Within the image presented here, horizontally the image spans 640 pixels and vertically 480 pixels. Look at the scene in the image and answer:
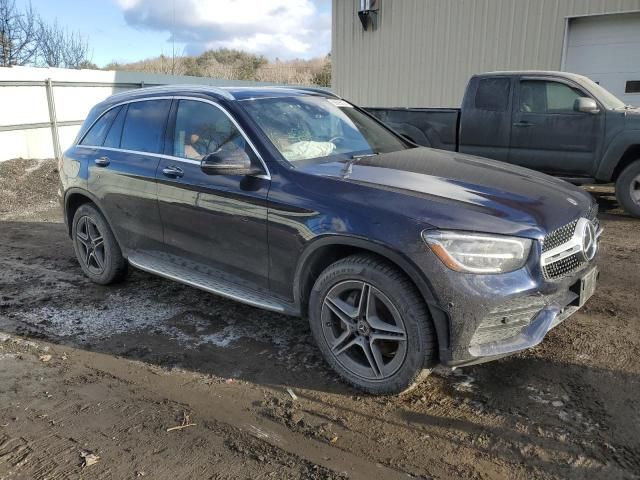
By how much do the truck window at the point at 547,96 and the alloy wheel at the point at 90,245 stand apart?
6006mm

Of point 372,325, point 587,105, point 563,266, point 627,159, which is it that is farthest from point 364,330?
point 627,159

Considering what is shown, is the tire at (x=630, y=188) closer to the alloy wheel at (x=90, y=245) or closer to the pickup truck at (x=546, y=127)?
the pickup truck at (x=546, y=127)

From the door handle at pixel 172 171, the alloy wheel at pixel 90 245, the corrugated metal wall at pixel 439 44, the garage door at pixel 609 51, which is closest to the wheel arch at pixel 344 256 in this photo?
the door handle at pixel 172 171

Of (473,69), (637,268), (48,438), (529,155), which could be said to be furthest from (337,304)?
(473,69)

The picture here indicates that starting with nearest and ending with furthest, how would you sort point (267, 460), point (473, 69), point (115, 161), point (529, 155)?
point (267, 460) → point (115, 161) → point (529, 155) → point (473, 69)

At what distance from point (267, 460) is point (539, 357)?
1916mm

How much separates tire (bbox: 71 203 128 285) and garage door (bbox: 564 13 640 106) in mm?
10093

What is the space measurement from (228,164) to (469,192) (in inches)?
59.2

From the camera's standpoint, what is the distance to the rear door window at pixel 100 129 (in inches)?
197

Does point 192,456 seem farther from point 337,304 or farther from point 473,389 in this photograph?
point 473,389

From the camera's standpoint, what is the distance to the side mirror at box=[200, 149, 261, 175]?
3475 millimetres

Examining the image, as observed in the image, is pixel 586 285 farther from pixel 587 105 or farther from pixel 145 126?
pixel 587 105

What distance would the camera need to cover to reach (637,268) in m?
5.10

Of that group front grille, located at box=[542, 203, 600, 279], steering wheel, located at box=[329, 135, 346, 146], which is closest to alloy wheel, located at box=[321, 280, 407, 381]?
front grille, located at box=[542, 203, 600, 279]
